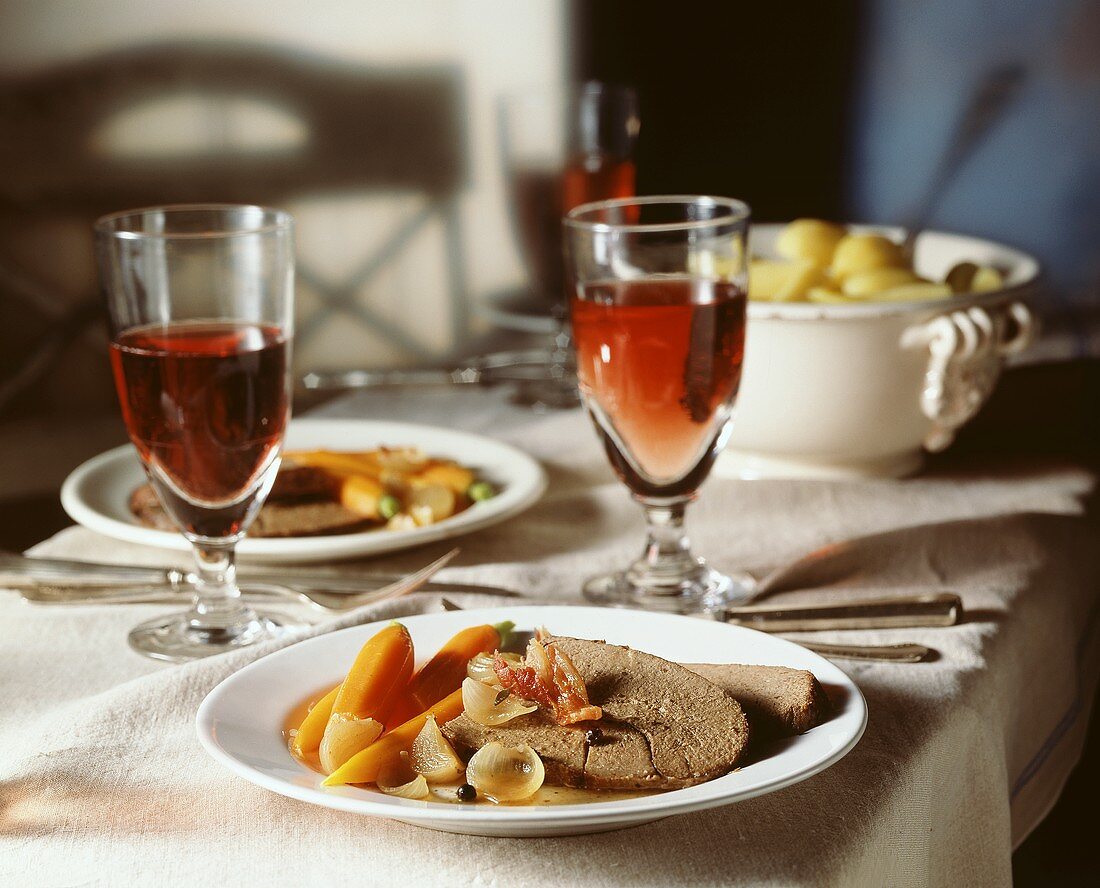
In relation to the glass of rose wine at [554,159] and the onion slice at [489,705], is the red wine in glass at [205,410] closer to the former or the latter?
the onion slice at [489,705]

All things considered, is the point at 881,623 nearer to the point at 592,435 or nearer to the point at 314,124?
the point at 592,435

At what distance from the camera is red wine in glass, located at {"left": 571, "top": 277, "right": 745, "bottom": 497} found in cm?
103

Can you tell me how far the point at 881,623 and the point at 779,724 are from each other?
0.29 meters

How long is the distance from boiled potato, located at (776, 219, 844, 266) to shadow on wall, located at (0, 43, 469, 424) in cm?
213

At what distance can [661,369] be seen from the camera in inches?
40.5

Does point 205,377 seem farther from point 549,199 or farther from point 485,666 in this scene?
point 549,199

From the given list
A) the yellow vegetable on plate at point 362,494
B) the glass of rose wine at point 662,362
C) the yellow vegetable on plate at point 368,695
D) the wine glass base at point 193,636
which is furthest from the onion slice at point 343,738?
the yellow vegetable on plate at point 362,494

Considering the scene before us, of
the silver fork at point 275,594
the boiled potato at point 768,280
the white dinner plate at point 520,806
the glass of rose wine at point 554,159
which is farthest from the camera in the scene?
the glass of rose wine at point 554,159

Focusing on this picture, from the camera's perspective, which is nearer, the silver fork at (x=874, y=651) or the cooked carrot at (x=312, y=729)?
the cooked carrot at (x=312, y=729)

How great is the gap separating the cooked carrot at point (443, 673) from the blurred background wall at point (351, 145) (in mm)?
2102

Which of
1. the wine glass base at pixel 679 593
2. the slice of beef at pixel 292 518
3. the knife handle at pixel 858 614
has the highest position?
the knife handle at pixel 858 614

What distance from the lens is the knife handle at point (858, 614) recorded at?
37.0 inches

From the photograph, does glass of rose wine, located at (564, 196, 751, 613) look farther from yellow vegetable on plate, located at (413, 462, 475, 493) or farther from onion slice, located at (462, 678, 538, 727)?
onion slice, located at (462, 678, 538, 727)

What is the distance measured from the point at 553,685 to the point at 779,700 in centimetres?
12
